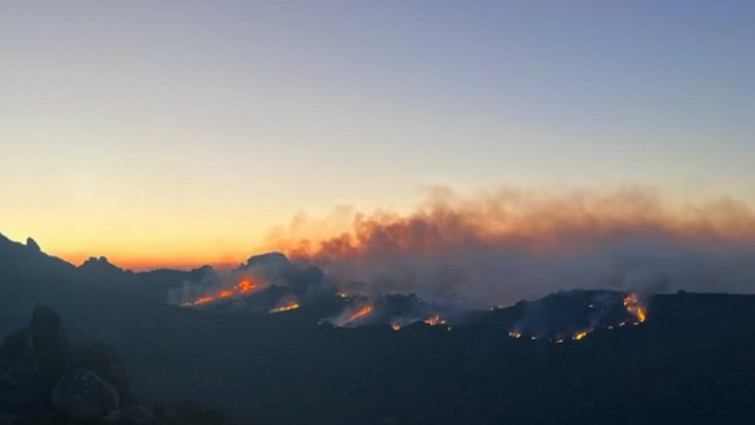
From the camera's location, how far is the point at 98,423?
633 feet

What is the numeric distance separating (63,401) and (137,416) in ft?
58.8

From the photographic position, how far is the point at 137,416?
645 ft

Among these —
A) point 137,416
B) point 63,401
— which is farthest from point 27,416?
point 137,416

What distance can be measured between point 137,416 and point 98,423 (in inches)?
339

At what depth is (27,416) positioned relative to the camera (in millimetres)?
196875

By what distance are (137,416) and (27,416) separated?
83.2 ft

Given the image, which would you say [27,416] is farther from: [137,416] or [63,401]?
[137,416]

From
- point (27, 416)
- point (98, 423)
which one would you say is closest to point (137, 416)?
point (98, 423)

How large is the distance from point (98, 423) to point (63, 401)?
38.9 ft

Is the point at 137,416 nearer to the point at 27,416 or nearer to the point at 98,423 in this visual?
the point at 98,423

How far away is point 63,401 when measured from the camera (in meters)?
198
